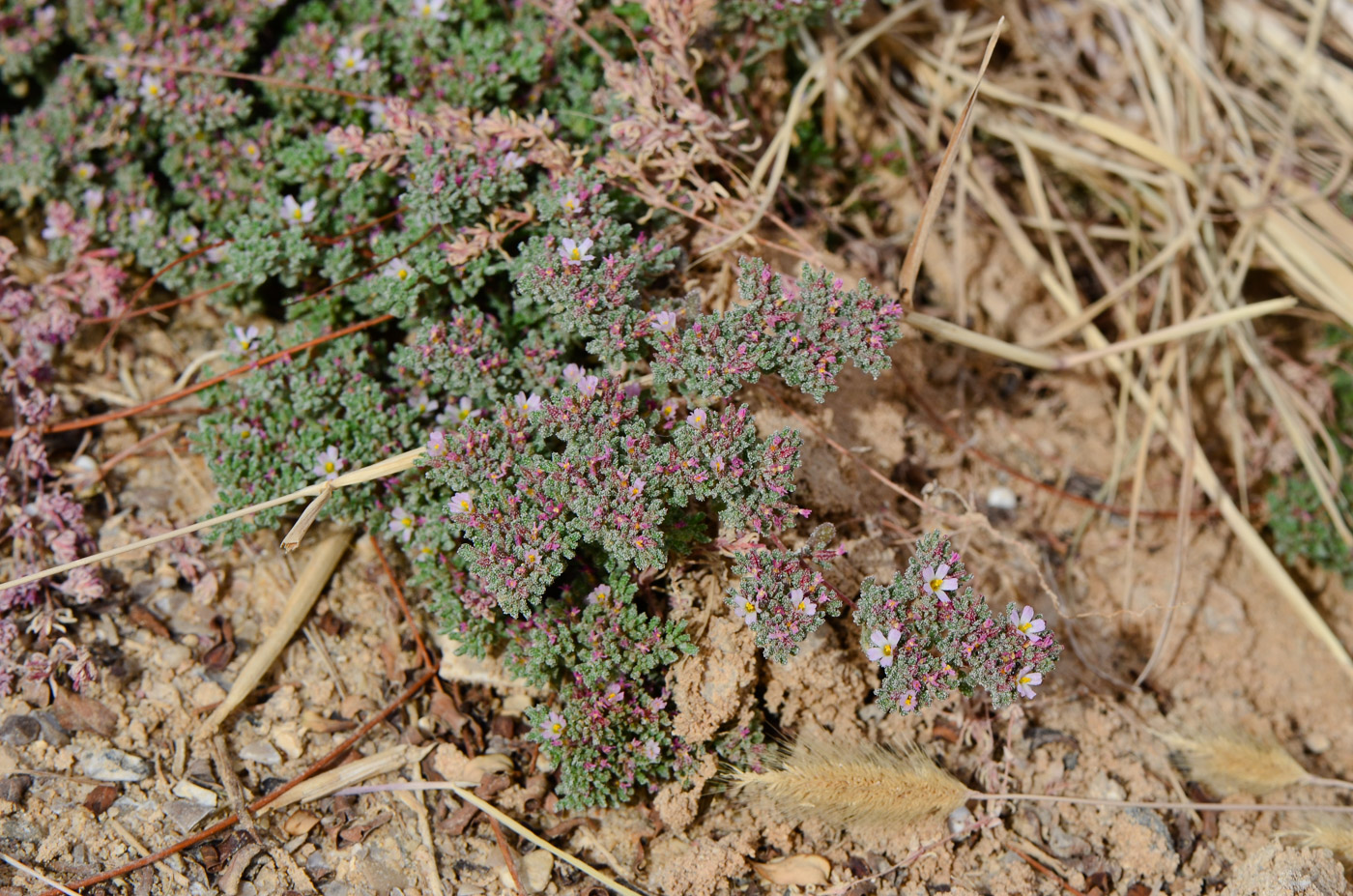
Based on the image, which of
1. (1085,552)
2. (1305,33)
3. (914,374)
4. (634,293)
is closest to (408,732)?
(634,293)

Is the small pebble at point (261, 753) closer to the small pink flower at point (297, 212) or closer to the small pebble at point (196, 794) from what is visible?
the small pebble at point (196, 794)

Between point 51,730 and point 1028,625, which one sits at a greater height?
point 1028,625

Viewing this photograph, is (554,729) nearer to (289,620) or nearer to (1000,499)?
(289,620)

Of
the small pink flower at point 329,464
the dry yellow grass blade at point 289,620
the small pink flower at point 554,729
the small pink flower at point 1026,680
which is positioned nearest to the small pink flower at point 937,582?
the small pink flower at point 1026,680

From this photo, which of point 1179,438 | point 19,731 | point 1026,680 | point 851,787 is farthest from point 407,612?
point 1179,438

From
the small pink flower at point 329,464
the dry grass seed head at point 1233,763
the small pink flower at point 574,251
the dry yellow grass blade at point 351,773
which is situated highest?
the small pink flower at point 574,251

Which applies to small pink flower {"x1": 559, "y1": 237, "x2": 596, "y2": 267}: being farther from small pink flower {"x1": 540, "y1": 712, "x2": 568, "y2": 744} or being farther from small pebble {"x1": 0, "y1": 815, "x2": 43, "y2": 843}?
small pebble {"x1": 0, "y1": 815, "x2": 43, "y2": 843}

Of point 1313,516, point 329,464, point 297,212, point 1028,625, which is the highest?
point 297,212
